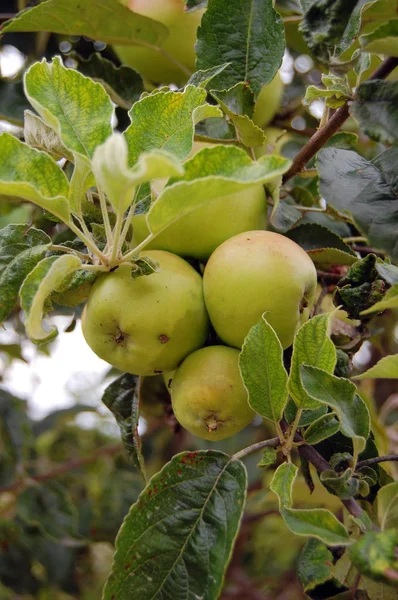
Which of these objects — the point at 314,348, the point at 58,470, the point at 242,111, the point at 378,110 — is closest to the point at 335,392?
the point at 314,348

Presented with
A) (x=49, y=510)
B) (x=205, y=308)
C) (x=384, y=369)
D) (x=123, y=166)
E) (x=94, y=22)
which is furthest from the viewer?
(x=49, y=510)

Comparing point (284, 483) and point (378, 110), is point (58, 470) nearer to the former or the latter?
point (284, 483)

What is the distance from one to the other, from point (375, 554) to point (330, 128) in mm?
434

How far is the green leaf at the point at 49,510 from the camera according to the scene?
1.43 metres

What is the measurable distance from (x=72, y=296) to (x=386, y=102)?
39 cm

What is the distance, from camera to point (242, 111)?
2.47 ft

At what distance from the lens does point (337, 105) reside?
0.64 metres

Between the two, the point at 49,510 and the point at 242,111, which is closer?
the point at 242,111

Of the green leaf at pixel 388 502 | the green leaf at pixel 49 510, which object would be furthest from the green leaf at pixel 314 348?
the green leaf at pixel 49 510

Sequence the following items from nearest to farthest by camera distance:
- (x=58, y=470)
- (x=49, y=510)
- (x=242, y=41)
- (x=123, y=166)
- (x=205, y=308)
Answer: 1. (x=123, y=166)
2. (x=205, y=308)
3. (x=242, y=41)
4. (x=49, y=510)
5. (x=58, y=470)

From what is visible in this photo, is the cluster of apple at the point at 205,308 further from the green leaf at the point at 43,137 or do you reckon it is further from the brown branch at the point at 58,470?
the brown branch at the point at 58,470

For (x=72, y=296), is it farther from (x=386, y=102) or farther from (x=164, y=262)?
(x=386, y=102)

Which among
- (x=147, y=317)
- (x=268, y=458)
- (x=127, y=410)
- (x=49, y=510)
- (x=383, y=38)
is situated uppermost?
(x=383, y=38)

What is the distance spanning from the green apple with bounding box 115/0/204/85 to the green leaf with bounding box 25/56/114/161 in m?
0.39
